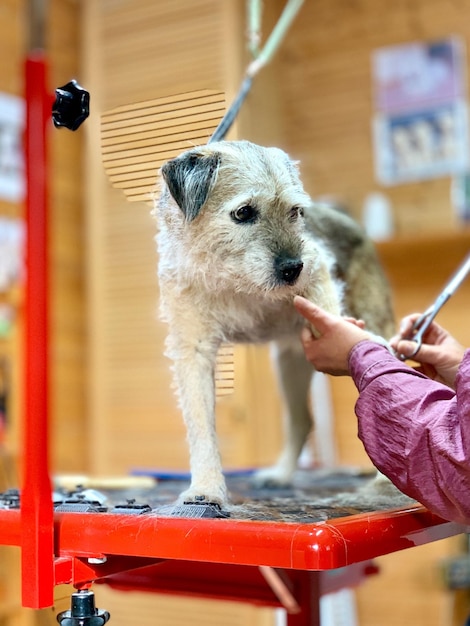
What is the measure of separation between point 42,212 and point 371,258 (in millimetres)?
697

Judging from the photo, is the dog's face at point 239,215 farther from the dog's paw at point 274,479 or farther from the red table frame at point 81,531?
the dog's paw at point 274,479

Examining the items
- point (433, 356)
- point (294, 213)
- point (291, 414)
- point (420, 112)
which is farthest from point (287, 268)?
point (420, 112)

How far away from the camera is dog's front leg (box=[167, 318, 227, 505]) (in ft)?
3.17

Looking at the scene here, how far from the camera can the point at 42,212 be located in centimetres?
78

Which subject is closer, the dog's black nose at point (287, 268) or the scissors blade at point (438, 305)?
the dog's black nose at point (287, 268)

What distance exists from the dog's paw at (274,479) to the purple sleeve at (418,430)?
0.53 metres

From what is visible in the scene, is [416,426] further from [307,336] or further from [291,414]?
[291,414]

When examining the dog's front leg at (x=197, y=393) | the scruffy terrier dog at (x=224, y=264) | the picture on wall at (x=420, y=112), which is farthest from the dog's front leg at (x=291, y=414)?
the picture on wall at (x=420, y=112)

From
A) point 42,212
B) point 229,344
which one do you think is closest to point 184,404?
point 229,344

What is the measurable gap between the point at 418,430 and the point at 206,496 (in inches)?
10.5

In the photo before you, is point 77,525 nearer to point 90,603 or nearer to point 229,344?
point 90,603

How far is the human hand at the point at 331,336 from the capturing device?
938 mm

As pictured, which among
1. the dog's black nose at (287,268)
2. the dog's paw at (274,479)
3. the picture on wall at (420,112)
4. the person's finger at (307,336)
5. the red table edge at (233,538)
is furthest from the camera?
the picture on wall at (420,112)

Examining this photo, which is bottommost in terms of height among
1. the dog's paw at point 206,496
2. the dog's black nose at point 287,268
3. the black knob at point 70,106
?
the dog's paw at point 206,496
